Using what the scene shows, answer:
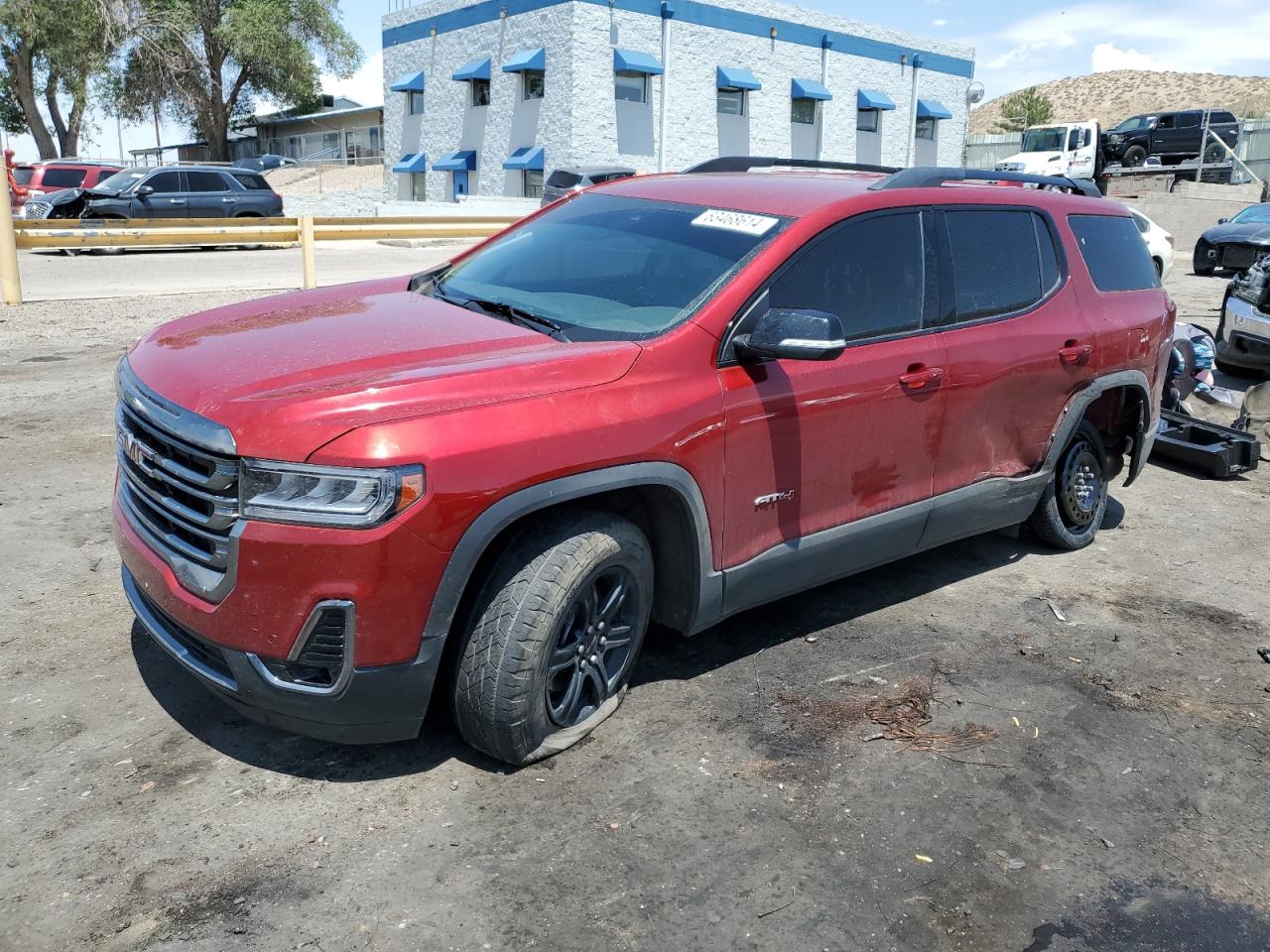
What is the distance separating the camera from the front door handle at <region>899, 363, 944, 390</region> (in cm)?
420

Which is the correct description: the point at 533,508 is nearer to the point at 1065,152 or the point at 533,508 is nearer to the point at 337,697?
the point at 337,697

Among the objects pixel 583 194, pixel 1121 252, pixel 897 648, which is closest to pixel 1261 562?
pixel 1121 252

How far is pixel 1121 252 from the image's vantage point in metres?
5.57

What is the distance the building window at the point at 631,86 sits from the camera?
33.4 m

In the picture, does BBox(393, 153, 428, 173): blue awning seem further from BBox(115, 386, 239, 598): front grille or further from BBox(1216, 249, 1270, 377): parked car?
BBox(115, 386, 239, 598): front grille

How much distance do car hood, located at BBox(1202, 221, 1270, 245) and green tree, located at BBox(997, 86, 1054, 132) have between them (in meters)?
50.1

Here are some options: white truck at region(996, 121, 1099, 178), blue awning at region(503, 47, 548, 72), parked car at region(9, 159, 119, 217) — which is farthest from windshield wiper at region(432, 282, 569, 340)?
white truck at region(996, 121, 1099, 178)

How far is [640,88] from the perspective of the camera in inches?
1344

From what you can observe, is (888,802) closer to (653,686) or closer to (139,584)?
(653,686)

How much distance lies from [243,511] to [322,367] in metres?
0.53

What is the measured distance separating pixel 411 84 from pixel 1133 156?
2461 centimetres

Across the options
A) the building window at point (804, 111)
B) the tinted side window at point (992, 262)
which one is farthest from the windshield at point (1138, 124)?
the tinted side window at point (992, 262)

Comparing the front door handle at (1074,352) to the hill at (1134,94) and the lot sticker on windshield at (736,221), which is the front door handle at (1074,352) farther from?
the hill at (1134,94)

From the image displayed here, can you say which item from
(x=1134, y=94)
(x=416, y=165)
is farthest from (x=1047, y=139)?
(x=1134, y=94)
